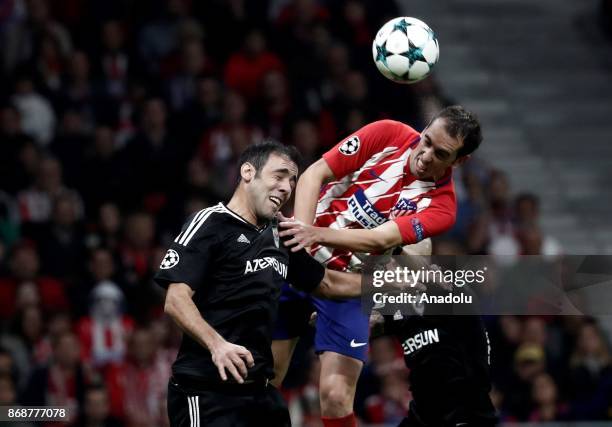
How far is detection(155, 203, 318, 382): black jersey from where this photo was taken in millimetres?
6004

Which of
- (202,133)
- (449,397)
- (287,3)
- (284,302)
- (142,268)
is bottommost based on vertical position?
(449,397)

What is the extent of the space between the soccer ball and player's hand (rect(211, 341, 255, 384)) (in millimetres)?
2424

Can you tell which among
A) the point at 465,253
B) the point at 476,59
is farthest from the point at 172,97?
the point at 476,59

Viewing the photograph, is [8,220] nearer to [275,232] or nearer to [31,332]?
[31,332]

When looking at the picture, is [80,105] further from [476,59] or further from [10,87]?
[476,59]

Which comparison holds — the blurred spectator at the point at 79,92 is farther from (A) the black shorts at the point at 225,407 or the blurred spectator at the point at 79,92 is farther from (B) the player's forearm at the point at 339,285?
(A) the black shorts at the point at 225,407

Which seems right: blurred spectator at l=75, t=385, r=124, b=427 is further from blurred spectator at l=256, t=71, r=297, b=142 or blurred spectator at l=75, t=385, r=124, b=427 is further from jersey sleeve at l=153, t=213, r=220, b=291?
jersey sleeve at l=153, t=213, r=220, b=291

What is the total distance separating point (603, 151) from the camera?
15.6 meters

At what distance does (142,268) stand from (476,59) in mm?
6509

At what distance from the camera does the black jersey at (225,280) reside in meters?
6.00

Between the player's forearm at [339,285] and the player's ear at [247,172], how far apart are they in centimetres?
79

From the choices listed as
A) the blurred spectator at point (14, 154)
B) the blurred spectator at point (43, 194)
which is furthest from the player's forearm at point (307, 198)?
the blurred spectator at point (14, 154)

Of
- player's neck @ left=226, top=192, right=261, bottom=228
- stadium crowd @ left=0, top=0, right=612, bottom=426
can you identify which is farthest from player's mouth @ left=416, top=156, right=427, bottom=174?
stadium crowd @ left=0, top=0, right=612, bottom=426

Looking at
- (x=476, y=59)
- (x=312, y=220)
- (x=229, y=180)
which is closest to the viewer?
(x=312, y=220)
